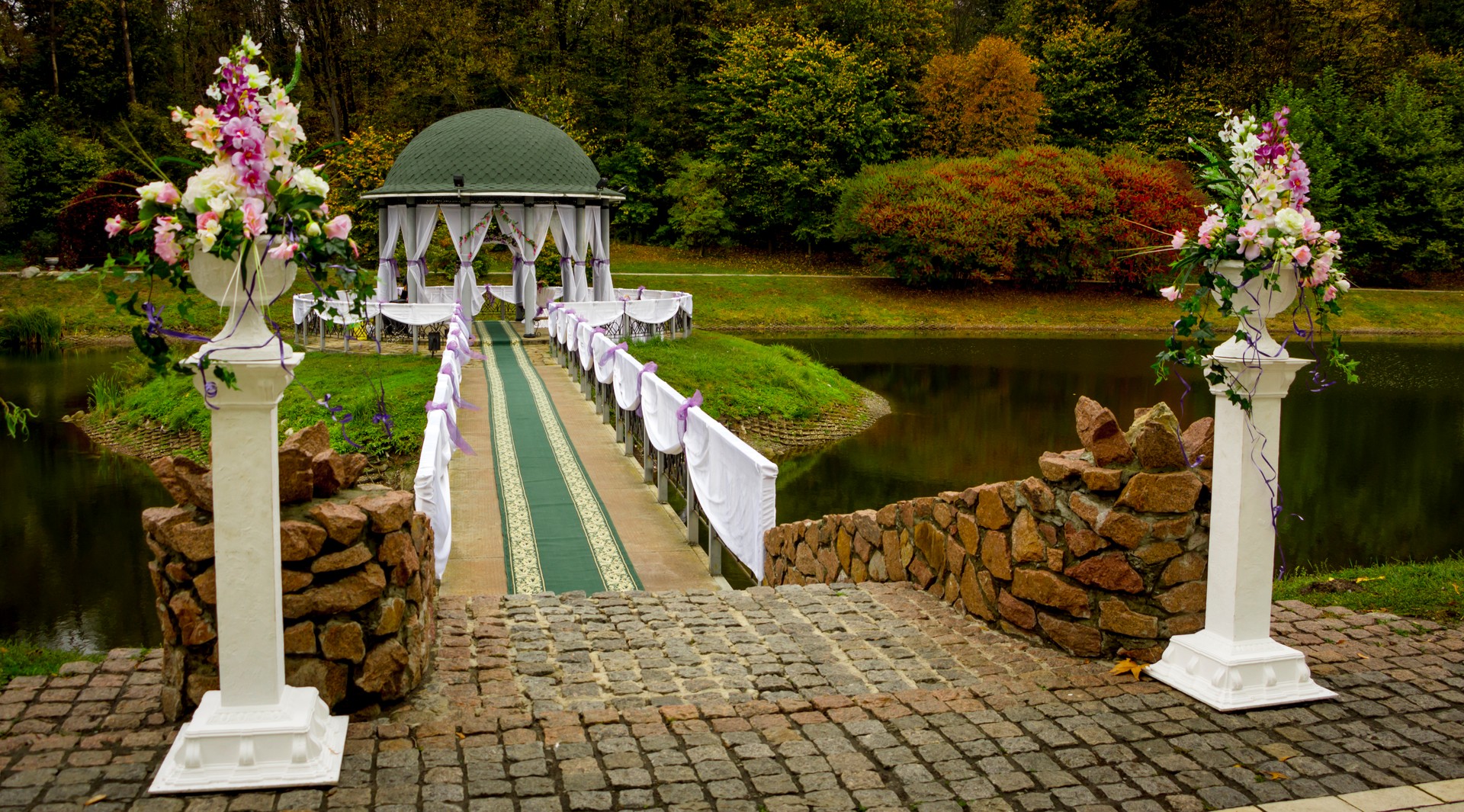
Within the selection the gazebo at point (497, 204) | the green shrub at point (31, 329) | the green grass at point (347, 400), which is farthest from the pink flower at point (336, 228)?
the green shrub at point (31, 329)

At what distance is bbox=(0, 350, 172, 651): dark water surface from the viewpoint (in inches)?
393

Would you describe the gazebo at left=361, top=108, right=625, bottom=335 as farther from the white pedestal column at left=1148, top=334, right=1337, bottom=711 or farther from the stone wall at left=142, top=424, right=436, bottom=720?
the white pedestal column at left=1148, top=334, right=1337, bottom=711

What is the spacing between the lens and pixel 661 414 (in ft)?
38.5

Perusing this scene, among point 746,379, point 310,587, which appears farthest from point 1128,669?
point 746,379

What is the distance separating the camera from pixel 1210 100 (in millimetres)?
45875

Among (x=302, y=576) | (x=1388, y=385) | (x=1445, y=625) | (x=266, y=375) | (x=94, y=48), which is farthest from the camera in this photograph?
(x=94, y=48)

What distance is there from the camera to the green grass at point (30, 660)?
5.00 meters

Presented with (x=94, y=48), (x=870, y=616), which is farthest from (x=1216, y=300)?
(x=94, y=48)

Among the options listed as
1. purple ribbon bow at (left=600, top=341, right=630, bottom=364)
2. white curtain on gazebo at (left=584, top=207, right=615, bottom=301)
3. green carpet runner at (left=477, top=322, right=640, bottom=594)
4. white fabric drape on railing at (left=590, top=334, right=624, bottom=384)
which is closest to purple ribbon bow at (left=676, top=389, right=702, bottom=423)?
green carpet runner at (left=477, top=322, right=640, bottom=594)

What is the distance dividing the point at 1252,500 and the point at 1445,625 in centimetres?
198

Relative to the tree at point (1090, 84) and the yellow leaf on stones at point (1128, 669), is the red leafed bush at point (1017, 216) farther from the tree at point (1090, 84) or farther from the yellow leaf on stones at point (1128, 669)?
the yellow leaf on stones at point (1128, 669)

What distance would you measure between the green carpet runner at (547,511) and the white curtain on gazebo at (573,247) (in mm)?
8924

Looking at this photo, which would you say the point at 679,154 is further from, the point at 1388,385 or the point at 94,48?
the point at 1388,385

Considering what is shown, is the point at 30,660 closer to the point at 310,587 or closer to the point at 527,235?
the point at 310,587
